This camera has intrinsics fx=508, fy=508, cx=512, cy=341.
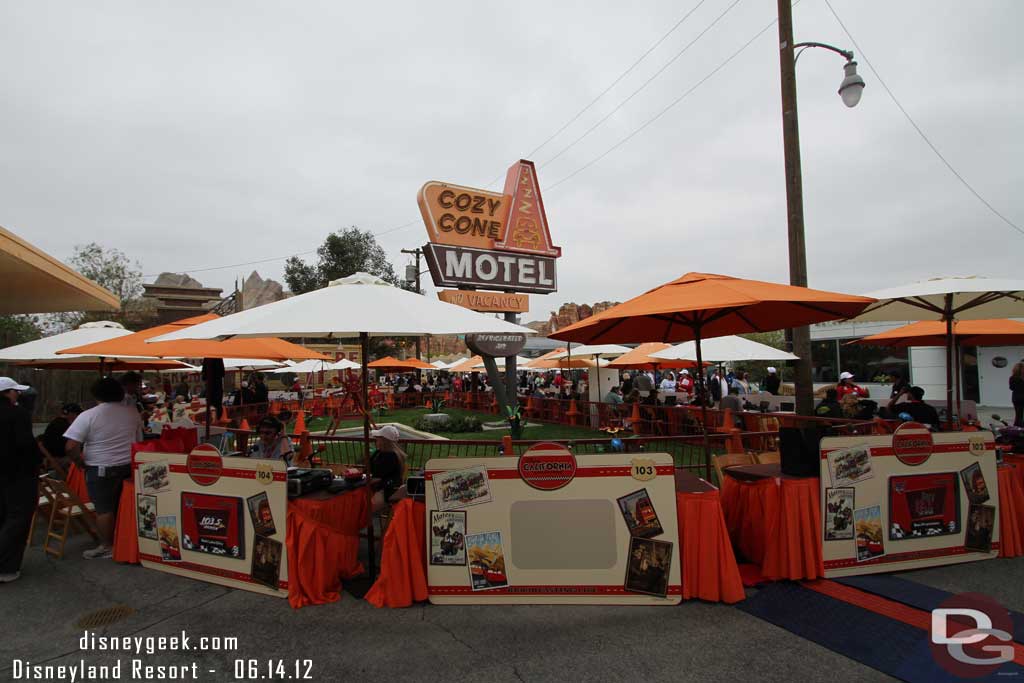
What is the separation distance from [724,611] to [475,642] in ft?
6.03

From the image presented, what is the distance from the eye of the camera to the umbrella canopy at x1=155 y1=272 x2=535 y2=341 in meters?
3.75

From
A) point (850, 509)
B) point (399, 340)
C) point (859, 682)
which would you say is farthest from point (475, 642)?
point (399, 340)

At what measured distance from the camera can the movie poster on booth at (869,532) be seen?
13.8ft

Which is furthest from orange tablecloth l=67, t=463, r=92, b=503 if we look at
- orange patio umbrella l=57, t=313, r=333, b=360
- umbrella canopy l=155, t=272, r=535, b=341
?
umbrella canopy l=155, t=272, r=535, b=341

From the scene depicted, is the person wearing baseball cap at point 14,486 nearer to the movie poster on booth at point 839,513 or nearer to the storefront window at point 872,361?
the movie poster on booth at point 839,513

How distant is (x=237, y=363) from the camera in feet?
53.6

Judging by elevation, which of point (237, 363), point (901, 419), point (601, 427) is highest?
point (237, 363)

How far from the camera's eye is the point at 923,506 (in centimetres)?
437

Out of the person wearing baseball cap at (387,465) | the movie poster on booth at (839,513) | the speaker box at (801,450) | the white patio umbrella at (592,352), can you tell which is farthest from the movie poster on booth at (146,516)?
the white patio umbrella at (592,352)

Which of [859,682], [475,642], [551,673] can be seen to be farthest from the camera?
[475,642]

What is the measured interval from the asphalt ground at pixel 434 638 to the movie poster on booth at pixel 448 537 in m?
0.37

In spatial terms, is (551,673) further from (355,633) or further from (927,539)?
(927,539)

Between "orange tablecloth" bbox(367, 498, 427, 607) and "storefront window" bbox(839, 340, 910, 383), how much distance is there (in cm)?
1967

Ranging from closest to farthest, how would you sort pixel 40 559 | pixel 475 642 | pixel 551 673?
1. pixel 551 673
2. pixel 475 642
3. pixel 40 559
